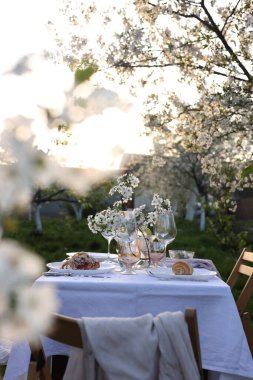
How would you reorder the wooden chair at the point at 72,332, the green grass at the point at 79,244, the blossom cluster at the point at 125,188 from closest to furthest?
the wooden chair at the point at 72,332
the blossom cluster at the point at 125,188
the green grass at the point at 79,244

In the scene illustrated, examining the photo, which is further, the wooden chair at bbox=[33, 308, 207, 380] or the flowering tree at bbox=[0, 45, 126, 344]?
the wooden chair at bbox=[33, 308, 207, 380]

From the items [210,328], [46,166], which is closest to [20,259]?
[46,166]

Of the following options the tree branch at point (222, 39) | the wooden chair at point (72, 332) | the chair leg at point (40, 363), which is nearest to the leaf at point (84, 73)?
the wooden chair at point (72, 332)

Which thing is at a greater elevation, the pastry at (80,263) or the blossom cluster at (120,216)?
the blossom cluster at (120,216)

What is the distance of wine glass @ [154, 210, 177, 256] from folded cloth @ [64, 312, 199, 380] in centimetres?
177

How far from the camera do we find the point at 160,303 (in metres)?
3.09

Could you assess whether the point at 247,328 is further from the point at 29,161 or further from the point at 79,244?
the point at 79,244

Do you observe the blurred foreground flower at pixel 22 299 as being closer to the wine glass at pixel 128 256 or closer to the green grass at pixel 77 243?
the wine glass at pixel 128 256

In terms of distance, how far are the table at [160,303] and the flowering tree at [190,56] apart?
4.85 meters

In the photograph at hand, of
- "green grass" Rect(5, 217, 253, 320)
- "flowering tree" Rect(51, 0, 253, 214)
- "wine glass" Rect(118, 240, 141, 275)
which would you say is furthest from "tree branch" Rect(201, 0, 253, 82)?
"wine glass" Rect(118, 240, 141, 275)

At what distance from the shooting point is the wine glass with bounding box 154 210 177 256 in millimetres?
3846

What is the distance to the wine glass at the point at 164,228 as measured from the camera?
3846 mm

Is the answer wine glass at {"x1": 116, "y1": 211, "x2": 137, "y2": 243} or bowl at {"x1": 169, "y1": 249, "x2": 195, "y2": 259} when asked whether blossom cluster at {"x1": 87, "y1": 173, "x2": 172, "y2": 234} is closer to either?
wine glass at {"x1": 116, "y1": 211, "x2": 137, "y2": 243}

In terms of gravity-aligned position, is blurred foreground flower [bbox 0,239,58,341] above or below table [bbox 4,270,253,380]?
above
